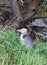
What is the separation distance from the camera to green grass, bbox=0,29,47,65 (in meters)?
4.78

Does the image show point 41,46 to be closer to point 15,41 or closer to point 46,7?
point 15,41

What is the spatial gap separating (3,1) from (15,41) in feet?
12.9

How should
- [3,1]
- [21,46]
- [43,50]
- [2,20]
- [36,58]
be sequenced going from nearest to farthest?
[36,58] → [21,46] → [43,50] → [2,20] → [3,1]

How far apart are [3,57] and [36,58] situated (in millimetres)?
793

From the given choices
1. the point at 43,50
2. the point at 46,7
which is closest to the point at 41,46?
the point at 43,50

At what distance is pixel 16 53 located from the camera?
514 centimetres

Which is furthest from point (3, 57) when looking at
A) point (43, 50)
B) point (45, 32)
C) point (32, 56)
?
point (45, 32)

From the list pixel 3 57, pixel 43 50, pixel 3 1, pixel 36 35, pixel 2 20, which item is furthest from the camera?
pixel 3 1

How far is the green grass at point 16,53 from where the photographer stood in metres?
4.78

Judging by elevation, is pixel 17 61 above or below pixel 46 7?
above

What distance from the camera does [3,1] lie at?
941 cm

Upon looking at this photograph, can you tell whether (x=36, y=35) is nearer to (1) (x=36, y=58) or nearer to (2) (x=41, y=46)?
(2) (x=41, y=46)

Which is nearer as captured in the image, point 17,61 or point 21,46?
point 17,61

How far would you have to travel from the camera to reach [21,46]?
5703mm
